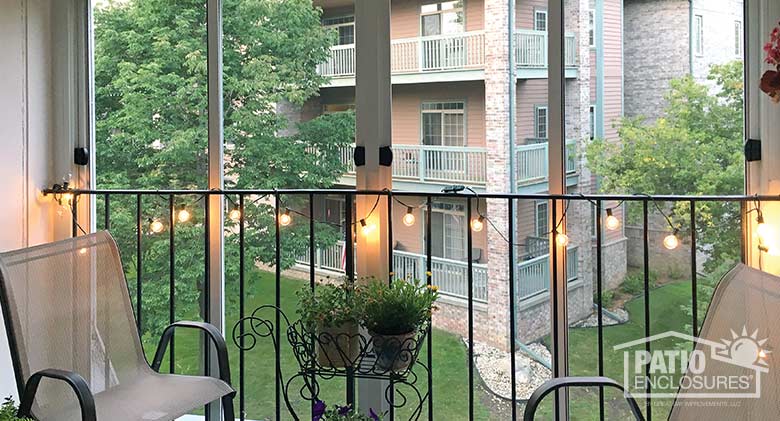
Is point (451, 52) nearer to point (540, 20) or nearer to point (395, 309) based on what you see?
point (540, 20)

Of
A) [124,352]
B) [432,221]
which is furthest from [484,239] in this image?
[124,352]

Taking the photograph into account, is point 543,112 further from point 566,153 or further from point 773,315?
point 773,315

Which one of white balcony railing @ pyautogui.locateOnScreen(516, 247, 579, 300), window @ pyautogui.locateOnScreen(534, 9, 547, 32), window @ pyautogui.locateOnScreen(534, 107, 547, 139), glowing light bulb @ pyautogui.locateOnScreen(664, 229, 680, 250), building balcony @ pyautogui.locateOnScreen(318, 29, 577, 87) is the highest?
window @ pyautogui.locateOnScreen(534, 9, 547, 32)

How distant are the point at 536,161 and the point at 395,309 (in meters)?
0.80

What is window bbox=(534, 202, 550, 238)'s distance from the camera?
8.65ft

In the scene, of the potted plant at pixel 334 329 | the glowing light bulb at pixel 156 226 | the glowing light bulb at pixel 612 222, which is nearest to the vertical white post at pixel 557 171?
the glowing light bulb at pixel 612 222

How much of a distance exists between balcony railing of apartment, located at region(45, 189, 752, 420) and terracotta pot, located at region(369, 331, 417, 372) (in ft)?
1.19

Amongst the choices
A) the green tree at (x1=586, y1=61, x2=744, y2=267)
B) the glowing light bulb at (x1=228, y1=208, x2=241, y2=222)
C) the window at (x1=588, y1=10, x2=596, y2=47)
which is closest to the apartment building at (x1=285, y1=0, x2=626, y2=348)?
the window at (x1=588, y1=10, x2=596, y2=47)

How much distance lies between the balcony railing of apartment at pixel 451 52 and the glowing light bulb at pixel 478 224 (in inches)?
22.8

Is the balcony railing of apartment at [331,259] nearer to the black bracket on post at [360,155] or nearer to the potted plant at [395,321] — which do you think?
the black bracket on post at [360,155]

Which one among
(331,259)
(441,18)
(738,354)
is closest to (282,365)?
(331,259)

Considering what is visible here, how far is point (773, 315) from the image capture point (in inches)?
69.2

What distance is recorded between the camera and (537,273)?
2.66 m

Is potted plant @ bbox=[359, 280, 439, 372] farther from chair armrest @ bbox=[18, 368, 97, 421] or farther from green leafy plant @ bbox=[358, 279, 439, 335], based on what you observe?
chair armrest @ bbox=[18, 368, 97, 421]
